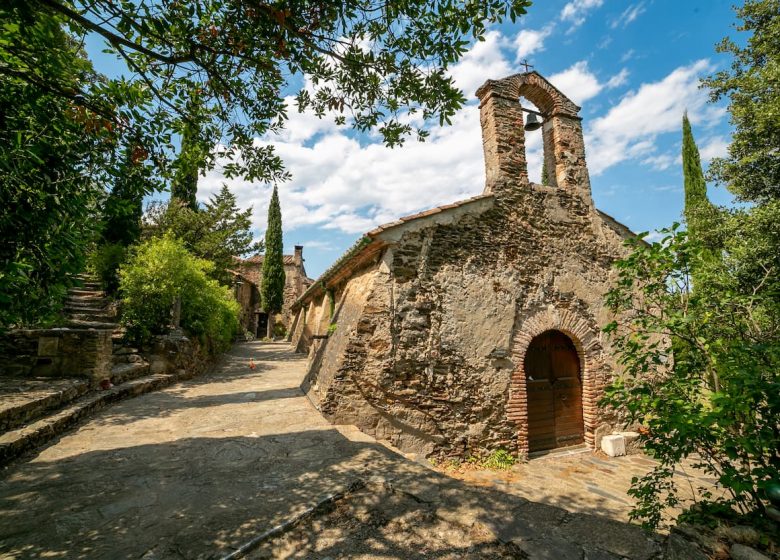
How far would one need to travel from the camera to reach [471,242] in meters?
6.70

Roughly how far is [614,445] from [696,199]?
1377 cm

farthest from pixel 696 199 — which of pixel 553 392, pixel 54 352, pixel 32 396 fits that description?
pixel 54 352

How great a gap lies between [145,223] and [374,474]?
17428 millimetres

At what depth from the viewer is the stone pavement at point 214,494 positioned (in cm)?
245

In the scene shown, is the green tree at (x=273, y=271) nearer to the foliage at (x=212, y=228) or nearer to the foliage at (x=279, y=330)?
the foliage at (x=279, y=330)

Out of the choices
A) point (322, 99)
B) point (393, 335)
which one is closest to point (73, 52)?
point (322, 99)

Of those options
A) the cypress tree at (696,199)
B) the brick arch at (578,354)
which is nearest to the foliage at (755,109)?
the cypress tree at (696,199)

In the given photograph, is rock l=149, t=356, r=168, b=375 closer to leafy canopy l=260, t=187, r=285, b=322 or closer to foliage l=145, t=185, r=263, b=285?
foliage l=145, t=185, r=263, b=285

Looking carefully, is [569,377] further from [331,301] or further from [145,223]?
[145,223]

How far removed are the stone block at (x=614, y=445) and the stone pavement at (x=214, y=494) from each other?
8.86ft

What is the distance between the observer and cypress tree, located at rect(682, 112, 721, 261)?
38.7 ft

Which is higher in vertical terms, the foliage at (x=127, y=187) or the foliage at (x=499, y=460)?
the foliage at (x=127, y=187)

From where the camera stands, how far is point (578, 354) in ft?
24.5

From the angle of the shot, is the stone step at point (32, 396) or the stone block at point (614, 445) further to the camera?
the stone block at point (614, 445)
